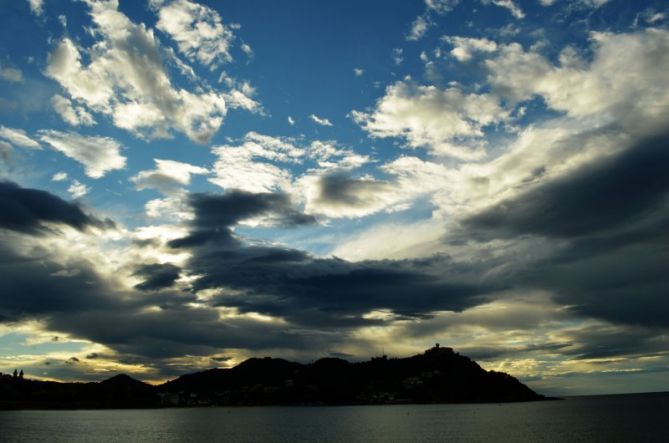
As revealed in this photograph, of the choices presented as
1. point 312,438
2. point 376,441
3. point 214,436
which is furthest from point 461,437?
point 214,436

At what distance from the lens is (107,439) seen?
6831 inches

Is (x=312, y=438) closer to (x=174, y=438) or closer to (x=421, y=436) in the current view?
(x=421, y=436)

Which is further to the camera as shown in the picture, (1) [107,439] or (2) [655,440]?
(1) [107,439]

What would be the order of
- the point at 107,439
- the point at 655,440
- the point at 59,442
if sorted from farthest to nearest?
the point at 107,439 < the point at 59,442 < the point at 655,440

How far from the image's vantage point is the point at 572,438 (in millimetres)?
149500

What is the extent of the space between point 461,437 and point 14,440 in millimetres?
137135

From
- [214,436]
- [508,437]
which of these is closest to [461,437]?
[508,437]

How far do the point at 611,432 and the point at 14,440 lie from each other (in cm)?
18521

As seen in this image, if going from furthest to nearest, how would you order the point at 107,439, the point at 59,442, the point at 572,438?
the point at 107,439
the point at 59,442
the point at 572,438

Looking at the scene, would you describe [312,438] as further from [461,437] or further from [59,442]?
[59,442]

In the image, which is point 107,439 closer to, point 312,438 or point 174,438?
point 174,438

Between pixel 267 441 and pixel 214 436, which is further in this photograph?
pixel 214 436

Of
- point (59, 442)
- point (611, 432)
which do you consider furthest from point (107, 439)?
point (611, 432)

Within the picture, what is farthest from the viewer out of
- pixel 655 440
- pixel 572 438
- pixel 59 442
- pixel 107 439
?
pixel 107 439
